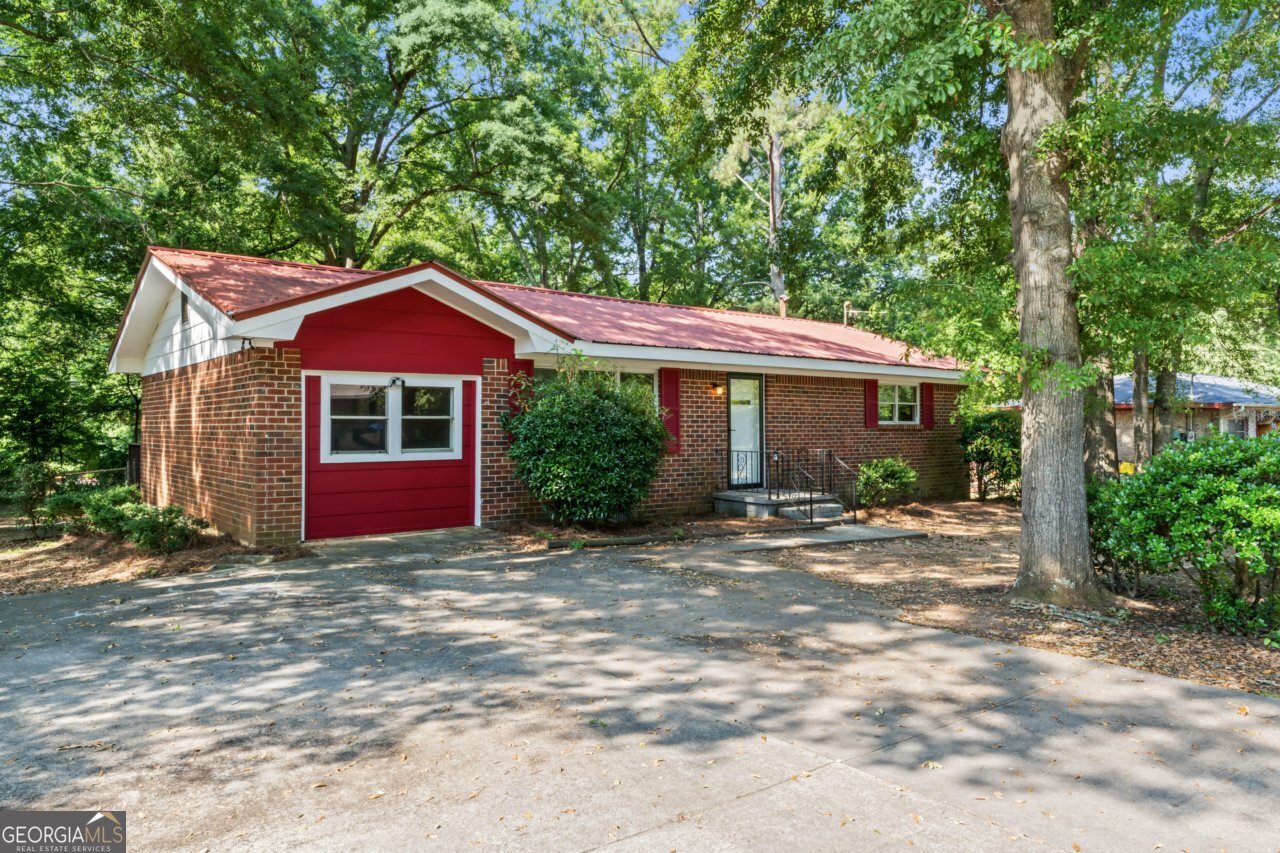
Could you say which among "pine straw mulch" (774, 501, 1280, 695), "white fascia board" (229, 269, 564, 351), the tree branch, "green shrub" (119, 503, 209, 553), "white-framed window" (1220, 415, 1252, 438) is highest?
the tree branch

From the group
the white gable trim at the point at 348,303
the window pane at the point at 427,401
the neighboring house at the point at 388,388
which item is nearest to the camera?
the white gable trim at the point at 348,303

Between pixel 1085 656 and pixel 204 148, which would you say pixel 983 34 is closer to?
pixel 1085 656

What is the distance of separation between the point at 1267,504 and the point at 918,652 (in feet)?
8.71

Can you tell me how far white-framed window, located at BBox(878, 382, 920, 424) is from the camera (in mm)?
16078

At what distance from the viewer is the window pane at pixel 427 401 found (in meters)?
10.5

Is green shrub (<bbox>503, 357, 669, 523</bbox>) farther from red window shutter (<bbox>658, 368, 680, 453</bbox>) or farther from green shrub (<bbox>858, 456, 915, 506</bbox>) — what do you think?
green shrub (<bbox>858, 456, 915, 506</bbox>)

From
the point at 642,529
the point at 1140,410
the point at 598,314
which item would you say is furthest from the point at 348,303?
the point at 1140,410

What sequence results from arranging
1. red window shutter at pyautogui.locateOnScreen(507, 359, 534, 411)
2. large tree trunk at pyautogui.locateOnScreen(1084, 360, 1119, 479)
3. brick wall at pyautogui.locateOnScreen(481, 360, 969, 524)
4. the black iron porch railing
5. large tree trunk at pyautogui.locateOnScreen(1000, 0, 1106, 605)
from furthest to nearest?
the black iron porch railing < large tree trunk at pyautogui.locateOnScreen(1084, 360, 1119, 479) < red window shutter at pyautogui.locateOnScreen(507, 359, 534, 411) < brick wall at pyautogui.locateOnScreen(481, 360, 969, 524) < large tree trunk at pyautogui.locateOnScreen(1000, 0, 1106, 605)

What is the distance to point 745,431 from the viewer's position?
13.8m

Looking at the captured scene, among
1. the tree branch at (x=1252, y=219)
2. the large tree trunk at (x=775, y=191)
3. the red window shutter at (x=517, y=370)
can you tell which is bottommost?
the red window shutter at (x=517, y=370)

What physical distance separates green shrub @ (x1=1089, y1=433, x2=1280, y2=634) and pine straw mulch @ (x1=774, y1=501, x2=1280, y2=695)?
361mm

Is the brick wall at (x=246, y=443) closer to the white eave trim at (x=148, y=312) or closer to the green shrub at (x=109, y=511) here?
the white eave trim at (x=148, y=312)

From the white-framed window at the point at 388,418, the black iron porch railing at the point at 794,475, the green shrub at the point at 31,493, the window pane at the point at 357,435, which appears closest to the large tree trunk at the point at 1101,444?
the black iron porch railing at the point at 794,475
